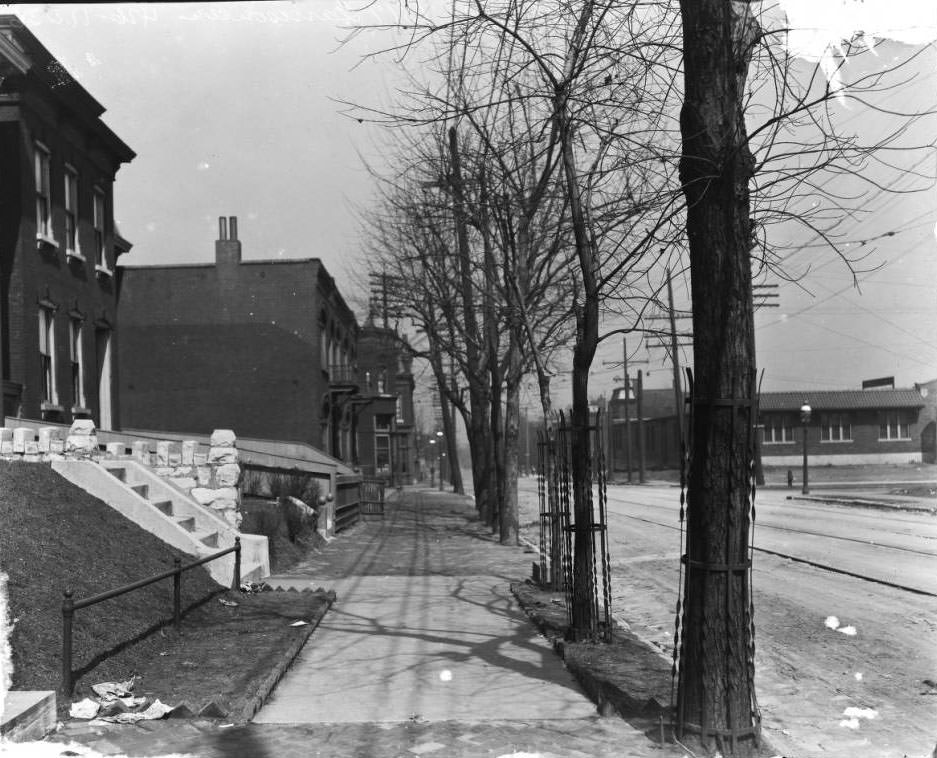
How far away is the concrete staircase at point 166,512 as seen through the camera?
491 inches

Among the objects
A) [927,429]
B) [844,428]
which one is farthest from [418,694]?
[927,429]

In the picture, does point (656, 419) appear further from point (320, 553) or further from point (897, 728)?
point (897, 728)

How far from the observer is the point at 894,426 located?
69.1m

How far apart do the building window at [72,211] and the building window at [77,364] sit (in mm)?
1496

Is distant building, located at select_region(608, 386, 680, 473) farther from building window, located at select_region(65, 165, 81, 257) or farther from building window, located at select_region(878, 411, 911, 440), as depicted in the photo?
building window, located at select_region(65, 165, 81, 257)

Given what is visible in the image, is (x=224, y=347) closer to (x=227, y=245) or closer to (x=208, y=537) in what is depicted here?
(x=227, y=245)

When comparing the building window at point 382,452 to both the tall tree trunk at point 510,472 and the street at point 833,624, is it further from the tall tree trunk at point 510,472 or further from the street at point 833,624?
the street at point 833,624

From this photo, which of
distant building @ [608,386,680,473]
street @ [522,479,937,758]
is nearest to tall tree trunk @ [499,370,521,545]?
street @ [522,479,937,758]

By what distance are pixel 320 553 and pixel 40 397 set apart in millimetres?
6029

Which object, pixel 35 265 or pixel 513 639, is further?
pixel 35 265

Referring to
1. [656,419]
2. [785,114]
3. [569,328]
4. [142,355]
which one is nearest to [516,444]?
[569,328]

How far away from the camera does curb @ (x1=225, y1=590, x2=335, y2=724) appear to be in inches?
264

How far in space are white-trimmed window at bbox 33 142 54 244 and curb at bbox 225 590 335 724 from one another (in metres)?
11.1

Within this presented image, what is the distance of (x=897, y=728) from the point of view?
6.82 meters
